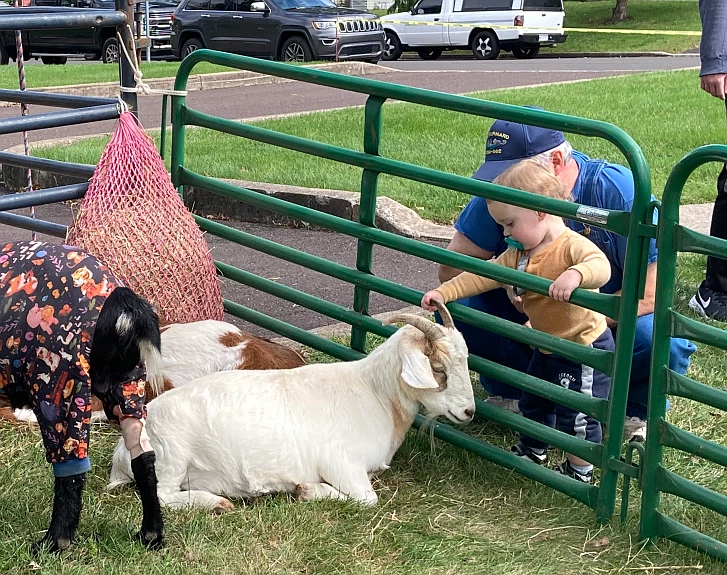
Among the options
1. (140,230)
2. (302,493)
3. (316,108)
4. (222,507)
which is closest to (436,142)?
(316,108)

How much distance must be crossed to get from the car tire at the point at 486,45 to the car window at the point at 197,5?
283 inches

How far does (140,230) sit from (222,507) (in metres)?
1.44

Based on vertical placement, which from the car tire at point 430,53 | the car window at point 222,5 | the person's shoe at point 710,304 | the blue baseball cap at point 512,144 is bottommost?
the person's shoe at point 710,304

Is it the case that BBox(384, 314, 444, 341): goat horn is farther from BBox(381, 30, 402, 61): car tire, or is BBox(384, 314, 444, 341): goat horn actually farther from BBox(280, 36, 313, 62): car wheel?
BBox(381, 30, 402, 61): car tire

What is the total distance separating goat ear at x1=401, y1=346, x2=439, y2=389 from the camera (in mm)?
3262

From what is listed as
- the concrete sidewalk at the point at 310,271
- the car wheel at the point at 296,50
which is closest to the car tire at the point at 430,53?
the car wheel at the point at 296,50

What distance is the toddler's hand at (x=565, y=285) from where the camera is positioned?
3.16m

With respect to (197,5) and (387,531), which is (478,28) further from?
(387,531)

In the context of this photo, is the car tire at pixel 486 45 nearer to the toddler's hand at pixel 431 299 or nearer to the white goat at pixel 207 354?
the white goat at pixel 207 354

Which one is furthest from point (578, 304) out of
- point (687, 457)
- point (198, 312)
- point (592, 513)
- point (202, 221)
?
→ point (202, 221)

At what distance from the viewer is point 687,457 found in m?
3.71

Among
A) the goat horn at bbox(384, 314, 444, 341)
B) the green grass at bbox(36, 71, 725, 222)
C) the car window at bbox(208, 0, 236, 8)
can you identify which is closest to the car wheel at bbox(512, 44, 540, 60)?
the car window at bbox(208, 0, 236, 8)

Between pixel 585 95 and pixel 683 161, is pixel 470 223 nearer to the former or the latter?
pixel 683 161

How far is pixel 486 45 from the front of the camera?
81.9 feet
